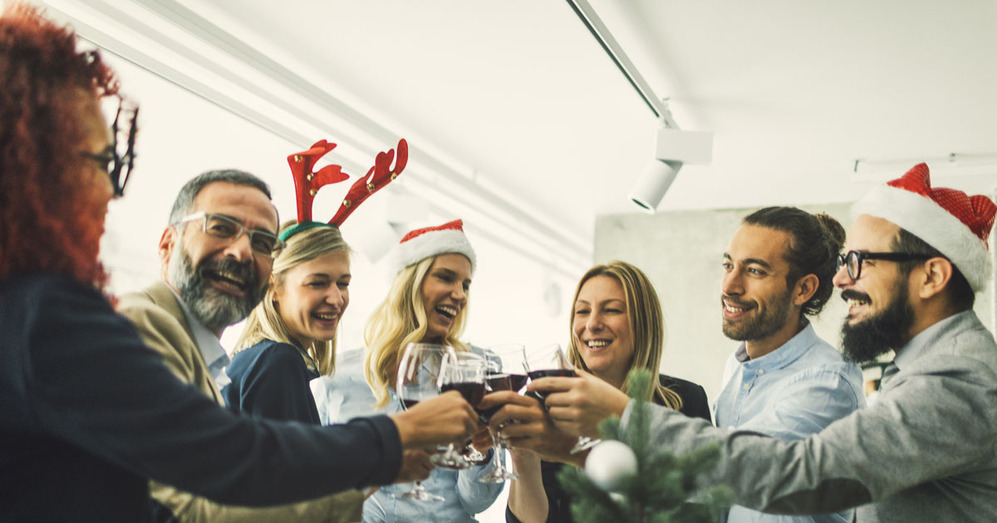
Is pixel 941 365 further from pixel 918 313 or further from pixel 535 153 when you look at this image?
pixel 535 153

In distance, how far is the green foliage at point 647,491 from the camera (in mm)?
824

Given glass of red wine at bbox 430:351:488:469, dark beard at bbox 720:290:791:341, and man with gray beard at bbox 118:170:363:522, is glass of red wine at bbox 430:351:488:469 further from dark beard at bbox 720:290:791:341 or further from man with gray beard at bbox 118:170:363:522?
dark beard at bbox 720:290:791:341

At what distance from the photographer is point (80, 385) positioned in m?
0.83

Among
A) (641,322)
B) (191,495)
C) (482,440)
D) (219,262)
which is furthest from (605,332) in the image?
(191,495)

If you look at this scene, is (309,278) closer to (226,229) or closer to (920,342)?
(226,229)

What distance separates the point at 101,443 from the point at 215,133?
457 centimetres

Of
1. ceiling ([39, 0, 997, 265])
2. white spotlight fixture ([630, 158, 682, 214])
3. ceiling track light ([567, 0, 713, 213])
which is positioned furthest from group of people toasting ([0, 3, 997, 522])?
white spotlight fixture ([630, 158, 682, 214])

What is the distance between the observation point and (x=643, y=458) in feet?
2.80

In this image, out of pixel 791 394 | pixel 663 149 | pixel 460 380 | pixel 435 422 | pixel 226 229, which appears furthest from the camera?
pixel 663 149

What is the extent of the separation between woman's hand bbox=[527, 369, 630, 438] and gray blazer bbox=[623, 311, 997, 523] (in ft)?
0.22

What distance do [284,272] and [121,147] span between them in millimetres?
1207

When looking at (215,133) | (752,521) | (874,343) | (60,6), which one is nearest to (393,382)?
(752,521)

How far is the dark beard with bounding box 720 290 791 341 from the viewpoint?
2129mm

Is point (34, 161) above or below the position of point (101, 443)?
above
